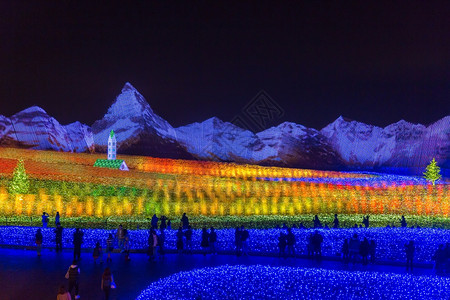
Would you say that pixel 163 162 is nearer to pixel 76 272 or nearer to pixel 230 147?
pixel 230 147

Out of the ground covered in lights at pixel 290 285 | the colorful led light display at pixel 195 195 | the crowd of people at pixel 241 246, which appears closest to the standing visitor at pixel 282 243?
the crowd of people at pixel 241 246

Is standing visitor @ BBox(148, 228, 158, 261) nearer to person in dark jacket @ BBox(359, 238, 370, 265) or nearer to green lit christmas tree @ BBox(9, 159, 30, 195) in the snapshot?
person in dark jacket @ BBox(359, 238, 370, 265)

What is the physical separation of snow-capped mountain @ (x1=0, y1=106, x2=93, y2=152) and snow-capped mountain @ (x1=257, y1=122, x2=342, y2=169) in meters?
17.0

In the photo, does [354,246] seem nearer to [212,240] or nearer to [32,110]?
[212,240]

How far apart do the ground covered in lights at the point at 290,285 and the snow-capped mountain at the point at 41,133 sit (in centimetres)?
3176

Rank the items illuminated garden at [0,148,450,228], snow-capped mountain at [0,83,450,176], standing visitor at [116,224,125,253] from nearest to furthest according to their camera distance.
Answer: standing visitor at [116,224,125,253], illuminated garden at [0,148,450,228], snow-capped mountain at [0,83,450,176]

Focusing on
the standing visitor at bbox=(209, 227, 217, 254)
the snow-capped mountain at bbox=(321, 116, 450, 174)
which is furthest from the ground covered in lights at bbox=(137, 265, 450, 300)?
the snow-capped mountain at bbox=(321, 116, 450, 174)

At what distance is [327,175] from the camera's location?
38.8 m

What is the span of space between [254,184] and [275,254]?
46.5 feet

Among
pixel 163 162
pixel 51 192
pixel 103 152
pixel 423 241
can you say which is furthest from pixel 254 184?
pixel 103 152

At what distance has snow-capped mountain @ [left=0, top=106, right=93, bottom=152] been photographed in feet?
138

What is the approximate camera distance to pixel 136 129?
169 feet

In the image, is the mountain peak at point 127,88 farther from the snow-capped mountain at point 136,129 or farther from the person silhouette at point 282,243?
the person silhouette at point 282,243

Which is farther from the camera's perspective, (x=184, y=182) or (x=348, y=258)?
(x=184, y=182)
